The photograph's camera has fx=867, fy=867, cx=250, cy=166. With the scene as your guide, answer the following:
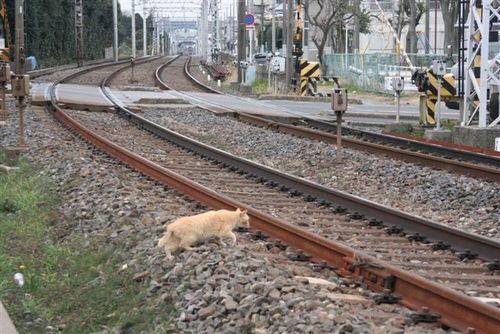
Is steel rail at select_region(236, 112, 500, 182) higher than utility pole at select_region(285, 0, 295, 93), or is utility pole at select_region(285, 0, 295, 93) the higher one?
utility pole at select_region(285, 0, 295, 93)

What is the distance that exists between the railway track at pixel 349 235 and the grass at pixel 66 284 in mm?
1455

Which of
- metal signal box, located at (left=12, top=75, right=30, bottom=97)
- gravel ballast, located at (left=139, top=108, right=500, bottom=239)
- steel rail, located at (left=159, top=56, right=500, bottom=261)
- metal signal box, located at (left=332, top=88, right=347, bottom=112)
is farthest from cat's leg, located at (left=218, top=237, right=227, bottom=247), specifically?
metal signal box, located at (left=12, top=75, right=30, bottom=97)

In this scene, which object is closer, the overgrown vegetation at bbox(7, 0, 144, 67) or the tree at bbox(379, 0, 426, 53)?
the tree at bbox(379, 0, 426, 53)

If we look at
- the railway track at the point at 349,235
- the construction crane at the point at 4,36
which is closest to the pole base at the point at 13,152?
the railway track at the point at 349,235

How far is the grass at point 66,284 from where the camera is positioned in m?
5.84

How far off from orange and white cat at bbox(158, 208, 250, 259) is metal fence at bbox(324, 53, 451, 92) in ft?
98.9

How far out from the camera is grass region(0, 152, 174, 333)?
584 centimetres

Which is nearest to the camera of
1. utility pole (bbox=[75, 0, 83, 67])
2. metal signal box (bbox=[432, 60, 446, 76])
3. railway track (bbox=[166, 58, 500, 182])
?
railway track (bbox=[166, 58, 500, 182])

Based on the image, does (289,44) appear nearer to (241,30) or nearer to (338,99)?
(241,30)

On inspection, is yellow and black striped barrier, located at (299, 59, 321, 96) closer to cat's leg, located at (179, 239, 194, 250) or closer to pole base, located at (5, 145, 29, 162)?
pole base, located at (5, 145, 29, 162)

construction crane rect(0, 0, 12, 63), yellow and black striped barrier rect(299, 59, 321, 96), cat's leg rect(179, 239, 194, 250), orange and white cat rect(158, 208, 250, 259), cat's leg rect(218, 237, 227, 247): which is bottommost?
cat's leg rect(218, 237, 227, 247)

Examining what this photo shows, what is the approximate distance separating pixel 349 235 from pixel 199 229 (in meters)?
1.75

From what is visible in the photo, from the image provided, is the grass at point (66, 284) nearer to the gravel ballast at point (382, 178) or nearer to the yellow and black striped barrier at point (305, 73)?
the gravel ballast at point (382, 178)

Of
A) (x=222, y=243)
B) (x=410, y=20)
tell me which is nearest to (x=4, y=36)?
(x=410, y=20)
